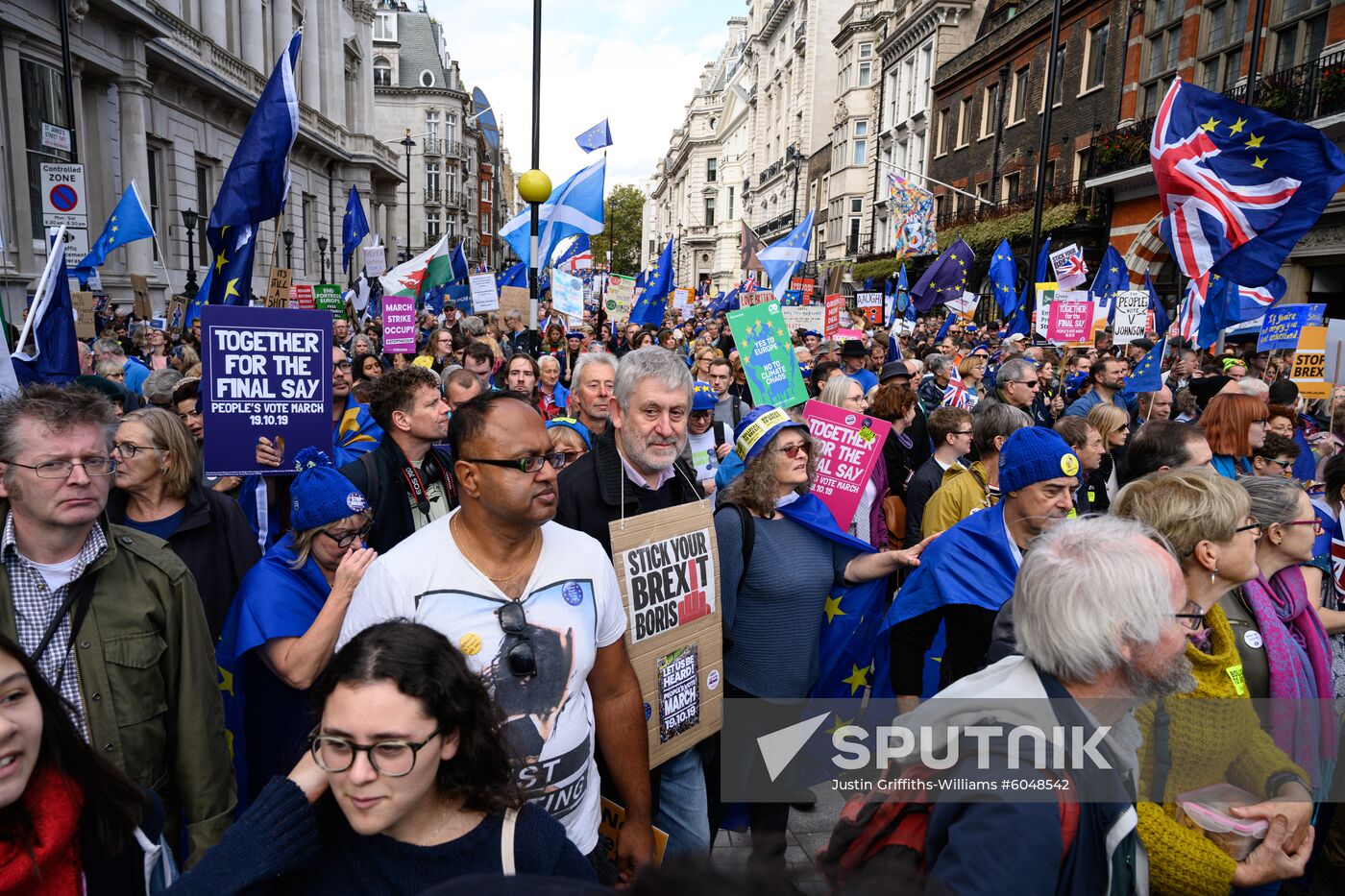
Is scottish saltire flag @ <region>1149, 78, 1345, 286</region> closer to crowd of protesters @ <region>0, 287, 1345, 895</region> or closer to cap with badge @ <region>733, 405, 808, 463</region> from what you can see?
crowd of protesters @ <region>0, 287, 1345, 895</region>

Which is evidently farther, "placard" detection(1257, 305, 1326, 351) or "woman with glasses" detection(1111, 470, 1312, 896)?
"placard" detection(1257, 305, 1326, 351)

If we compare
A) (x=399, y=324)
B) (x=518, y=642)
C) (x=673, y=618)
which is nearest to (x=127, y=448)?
(x=518, y=642)

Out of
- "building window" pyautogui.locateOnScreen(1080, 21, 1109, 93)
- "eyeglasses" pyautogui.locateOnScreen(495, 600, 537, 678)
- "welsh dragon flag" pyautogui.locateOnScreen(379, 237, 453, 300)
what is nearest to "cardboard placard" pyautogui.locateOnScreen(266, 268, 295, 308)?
"welsh dragon flag" pyautogui.locateOnScreen(379, 237, 453, 300)

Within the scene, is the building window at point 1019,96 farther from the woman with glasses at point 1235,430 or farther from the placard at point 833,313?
the woman with glasses at point 1235,430

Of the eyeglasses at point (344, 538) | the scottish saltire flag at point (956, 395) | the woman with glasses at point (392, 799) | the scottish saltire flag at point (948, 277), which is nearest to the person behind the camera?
the woman with glasses at point (392, 799)

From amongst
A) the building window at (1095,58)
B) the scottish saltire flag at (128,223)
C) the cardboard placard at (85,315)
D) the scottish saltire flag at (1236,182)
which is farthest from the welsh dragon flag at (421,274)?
the building window at (1095,58)

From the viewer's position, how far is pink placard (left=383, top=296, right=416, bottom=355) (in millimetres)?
11609

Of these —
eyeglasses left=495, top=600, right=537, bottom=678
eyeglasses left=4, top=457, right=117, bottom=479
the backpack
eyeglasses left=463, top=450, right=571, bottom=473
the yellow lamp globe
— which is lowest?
the backpack

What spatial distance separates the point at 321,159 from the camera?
133 ft

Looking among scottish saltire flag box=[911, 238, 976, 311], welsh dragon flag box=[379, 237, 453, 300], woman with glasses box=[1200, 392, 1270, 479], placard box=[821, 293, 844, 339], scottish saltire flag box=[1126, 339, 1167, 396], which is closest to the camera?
woman with glasses box=[1200, 392, 1270, 479]

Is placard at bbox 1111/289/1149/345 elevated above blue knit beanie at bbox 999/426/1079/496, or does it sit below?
above

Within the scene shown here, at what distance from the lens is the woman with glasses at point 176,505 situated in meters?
3.28

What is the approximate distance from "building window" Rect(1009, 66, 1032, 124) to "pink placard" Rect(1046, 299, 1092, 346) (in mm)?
21803

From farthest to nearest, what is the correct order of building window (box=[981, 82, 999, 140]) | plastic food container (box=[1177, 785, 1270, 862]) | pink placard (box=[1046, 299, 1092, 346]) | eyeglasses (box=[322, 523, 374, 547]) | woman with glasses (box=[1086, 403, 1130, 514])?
building window (box=[981, 82, 999, 140]) < pink placard (box=[1046, 299, 1092, 346]) < woman with glasses (box=[1086, 403, 1130, 514]) < eyeglasses (box=[322, 523, 374, 547]) < plastic food container (box=[1177, 785, 1270, 862])
